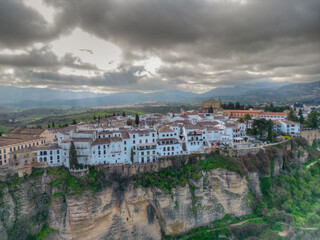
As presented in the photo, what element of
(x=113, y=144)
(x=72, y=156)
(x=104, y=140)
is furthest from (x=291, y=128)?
(x=72, y=156)

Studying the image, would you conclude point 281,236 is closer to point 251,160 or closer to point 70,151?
point 251,160

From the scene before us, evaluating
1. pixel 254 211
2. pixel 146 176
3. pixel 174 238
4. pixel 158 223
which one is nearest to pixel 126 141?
pixel 146 176

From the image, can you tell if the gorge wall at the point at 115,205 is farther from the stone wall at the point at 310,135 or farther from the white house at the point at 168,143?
the stone wall at the point at 310,135

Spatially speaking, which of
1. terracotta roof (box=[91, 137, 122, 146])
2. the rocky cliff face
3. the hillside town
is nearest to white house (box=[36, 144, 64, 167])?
the hillside town

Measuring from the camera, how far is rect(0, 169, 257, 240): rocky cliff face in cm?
2991

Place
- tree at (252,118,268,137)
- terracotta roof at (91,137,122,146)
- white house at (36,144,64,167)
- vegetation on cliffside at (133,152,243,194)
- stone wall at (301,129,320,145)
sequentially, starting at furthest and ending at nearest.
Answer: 1. stone wall at (301,129,320,145)
2. tree at (252,118,268,137)
3. terracotta roof at (91,137,122,146)
4. vegetation on cliffside at (133,152,243,194)
5. white house at (36,144,64,167)

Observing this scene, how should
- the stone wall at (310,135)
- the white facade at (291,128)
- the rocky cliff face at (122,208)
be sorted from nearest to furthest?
the rocky cliff face at (122,208), the white facade at (291,128), the stone wall at (310,135)

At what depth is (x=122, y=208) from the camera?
32.9 m

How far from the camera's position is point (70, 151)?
1303 inches

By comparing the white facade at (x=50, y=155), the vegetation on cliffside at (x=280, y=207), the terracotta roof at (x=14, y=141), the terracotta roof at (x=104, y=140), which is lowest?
the vegetation on cliffside at (x=280, y=207)

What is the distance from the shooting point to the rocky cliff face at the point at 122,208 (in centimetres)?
2991

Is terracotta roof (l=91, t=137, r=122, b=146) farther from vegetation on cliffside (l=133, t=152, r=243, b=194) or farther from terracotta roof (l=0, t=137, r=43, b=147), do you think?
terracotta roof (l=0, t=137, r=43, b=147)

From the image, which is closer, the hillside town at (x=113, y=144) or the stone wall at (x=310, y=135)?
the hillside town at (x=113, y=144)

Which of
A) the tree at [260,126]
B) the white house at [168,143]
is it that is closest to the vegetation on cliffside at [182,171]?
the white house at [168,143]
